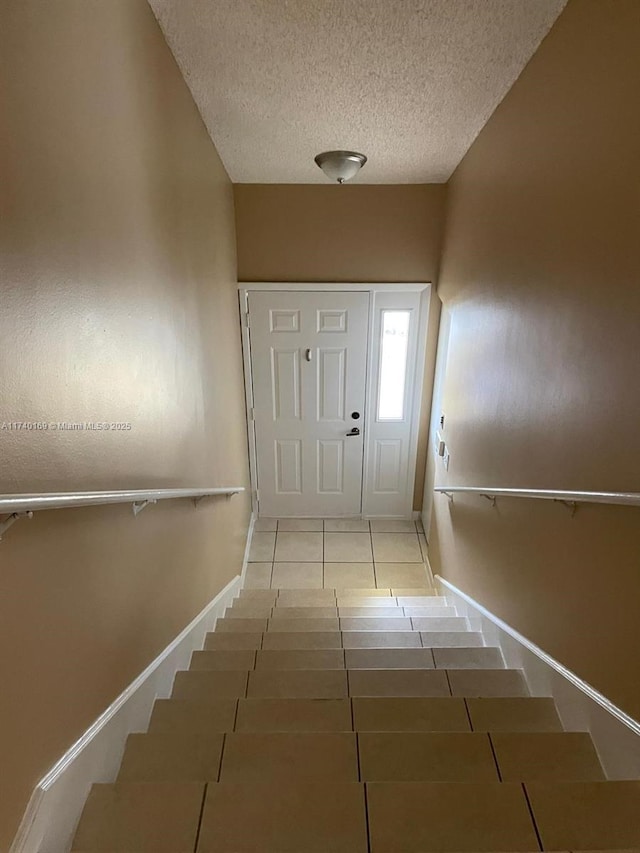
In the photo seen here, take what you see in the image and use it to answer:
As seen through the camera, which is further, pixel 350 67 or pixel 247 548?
pixel 247 548

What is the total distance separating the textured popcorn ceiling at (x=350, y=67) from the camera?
183 cm

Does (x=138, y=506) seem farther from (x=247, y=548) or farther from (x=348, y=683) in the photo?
(x=247, y=548)

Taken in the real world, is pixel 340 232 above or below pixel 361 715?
above

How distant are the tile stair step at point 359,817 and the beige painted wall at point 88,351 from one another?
0.77ft

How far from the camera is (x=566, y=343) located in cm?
172

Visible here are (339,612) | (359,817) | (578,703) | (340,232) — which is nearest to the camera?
(359,817)

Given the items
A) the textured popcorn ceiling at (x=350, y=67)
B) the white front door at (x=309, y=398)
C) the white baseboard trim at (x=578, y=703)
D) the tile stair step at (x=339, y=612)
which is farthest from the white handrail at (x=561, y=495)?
the white front door at (x=309, y=398)

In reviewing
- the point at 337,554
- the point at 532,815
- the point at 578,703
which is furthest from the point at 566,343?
the point at 337,554

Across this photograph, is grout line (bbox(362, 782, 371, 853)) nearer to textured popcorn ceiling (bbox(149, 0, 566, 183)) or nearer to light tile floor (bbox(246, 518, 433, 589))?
textured popcorn ceiling (bbox(149, 0, 566, 183))

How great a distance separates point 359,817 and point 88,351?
49.1 inches

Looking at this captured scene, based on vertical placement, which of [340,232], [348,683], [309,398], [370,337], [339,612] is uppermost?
[340,232]

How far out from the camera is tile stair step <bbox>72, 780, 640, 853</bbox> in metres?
1.15

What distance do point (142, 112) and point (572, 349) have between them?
1.56 meters

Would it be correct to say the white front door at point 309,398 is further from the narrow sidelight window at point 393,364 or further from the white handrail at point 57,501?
the white handrail at point 57,501
